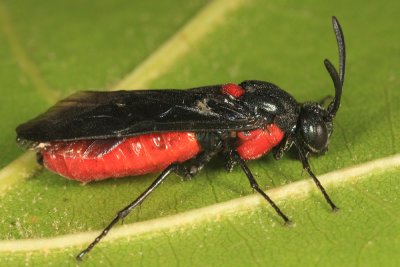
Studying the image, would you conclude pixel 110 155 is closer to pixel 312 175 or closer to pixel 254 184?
pixel 254 184

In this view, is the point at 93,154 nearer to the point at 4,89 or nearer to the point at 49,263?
the point at 49,263

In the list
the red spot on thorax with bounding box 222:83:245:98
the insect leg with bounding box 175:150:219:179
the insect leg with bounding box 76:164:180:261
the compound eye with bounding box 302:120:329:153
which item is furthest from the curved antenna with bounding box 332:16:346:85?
the insect leg with bounding box 76:164:180:261

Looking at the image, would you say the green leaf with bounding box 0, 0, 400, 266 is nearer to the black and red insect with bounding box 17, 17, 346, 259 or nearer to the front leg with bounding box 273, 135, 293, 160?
the front leg with bounding box 273, 135, 293, 160

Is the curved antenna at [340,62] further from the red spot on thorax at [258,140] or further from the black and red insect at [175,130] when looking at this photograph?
the red spot on thorax at [258,140]

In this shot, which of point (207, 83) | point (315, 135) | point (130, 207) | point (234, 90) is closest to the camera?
point (130, 207)

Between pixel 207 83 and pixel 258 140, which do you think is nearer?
pixel 258 140

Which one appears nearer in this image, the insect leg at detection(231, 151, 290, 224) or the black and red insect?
the insect leg at detection(231, 151, 290, 224)

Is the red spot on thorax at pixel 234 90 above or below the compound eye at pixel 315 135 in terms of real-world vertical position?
above

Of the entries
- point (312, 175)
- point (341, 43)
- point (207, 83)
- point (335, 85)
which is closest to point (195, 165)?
point (312, 175)

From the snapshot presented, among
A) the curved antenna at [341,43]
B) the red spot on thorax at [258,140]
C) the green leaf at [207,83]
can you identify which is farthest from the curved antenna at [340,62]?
the red spot on thorax at [258,140]
